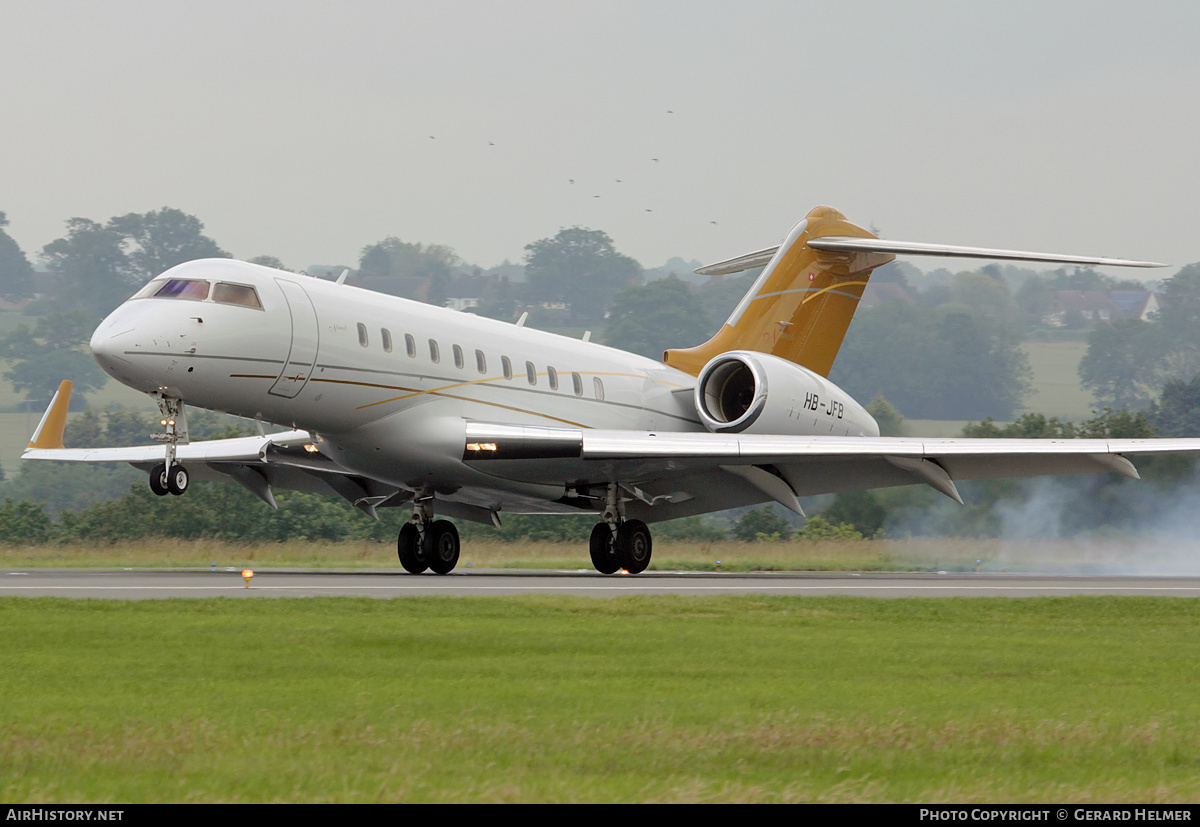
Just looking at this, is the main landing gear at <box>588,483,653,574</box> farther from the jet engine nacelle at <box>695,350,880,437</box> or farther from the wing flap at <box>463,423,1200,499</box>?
the jet engine nacelle at <box>695,350,880,437</box>

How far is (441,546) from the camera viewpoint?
2514 cm

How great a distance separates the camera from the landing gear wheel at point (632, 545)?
24.5 metres

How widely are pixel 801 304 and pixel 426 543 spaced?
825 centimetres

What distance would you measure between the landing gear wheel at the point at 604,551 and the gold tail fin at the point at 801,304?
459 cm

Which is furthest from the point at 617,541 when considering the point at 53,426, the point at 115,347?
the point at 53,426

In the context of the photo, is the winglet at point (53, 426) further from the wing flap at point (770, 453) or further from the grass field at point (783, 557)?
the wing flap at point (770, 453)

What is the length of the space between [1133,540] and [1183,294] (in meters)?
85.9

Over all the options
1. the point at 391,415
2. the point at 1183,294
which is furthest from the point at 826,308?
the point at 1183,294

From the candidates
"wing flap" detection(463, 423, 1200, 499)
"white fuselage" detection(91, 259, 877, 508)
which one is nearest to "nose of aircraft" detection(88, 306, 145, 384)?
"white fuselage" detection(91, 259, 877, 508)

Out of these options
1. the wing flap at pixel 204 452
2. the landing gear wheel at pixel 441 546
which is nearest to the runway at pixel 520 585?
the landing gear wheel at pixel 441 546

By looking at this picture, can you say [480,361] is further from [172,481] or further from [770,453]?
[172,481]

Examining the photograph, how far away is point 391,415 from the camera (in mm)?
22047

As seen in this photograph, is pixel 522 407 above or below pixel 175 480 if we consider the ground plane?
above
